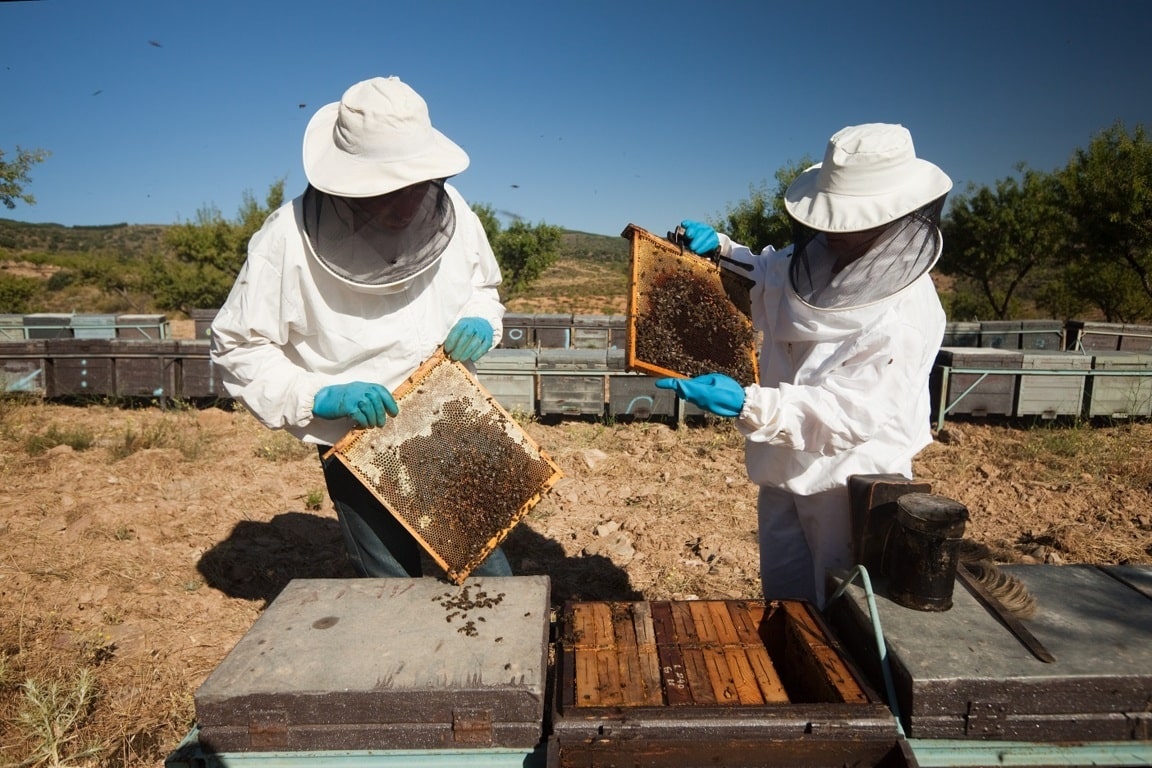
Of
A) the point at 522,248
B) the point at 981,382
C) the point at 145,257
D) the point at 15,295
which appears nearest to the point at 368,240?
the point at 981,382

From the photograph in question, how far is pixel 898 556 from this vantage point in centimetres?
211

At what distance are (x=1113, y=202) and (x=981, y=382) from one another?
11.8 metres

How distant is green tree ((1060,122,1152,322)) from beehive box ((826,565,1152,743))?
18.5 metres

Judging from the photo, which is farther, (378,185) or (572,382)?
(572,382)

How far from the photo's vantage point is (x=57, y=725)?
10.3 feet

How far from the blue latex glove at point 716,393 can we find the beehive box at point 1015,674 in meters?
0.84

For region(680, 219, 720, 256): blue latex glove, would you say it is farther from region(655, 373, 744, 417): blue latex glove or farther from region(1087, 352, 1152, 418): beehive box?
region(1087, 352, 1152, 418): beehive box

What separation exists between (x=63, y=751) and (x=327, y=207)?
274cm

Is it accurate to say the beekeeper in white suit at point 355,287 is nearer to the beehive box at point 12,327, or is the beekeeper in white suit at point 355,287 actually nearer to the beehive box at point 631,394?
the beehive box at point 631,394

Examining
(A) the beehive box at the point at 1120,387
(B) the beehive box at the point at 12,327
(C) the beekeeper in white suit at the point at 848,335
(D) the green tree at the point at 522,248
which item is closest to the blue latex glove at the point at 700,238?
(C) the beekeeper in white suit at the point at 848,335

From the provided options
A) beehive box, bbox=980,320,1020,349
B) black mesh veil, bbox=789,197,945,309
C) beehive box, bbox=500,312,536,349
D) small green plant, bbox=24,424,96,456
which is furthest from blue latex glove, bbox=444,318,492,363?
beehive box, bbox=980,320,1020,349

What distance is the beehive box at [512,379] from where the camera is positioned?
8.84m

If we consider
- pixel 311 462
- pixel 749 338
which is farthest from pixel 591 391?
pixel 749 338

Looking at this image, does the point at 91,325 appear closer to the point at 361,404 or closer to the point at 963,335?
the point at 361,404
